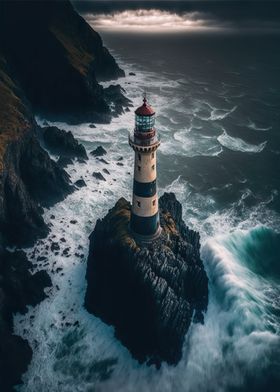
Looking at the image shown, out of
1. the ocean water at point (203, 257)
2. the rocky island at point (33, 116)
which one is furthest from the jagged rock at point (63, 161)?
the ocean water at point (203, 257)

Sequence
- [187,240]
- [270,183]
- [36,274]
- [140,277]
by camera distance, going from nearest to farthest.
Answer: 1. [140,277]
2. [36,274]
3. [187,240]
4. [270,183]

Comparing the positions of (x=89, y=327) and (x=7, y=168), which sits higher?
(x=7, y=168)

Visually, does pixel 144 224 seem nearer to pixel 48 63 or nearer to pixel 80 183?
pixel 80 183

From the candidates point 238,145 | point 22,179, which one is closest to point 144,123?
point 22,179

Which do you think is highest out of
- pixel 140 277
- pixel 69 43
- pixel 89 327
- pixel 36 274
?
pixel 69 43

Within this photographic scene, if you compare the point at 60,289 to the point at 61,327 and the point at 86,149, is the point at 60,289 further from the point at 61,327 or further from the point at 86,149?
the point at 86,149

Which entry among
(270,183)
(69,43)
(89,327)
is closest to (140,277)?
(89,327)

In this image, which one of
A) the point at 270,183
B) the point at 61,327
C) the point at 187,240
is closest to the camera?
the point at 61,327
